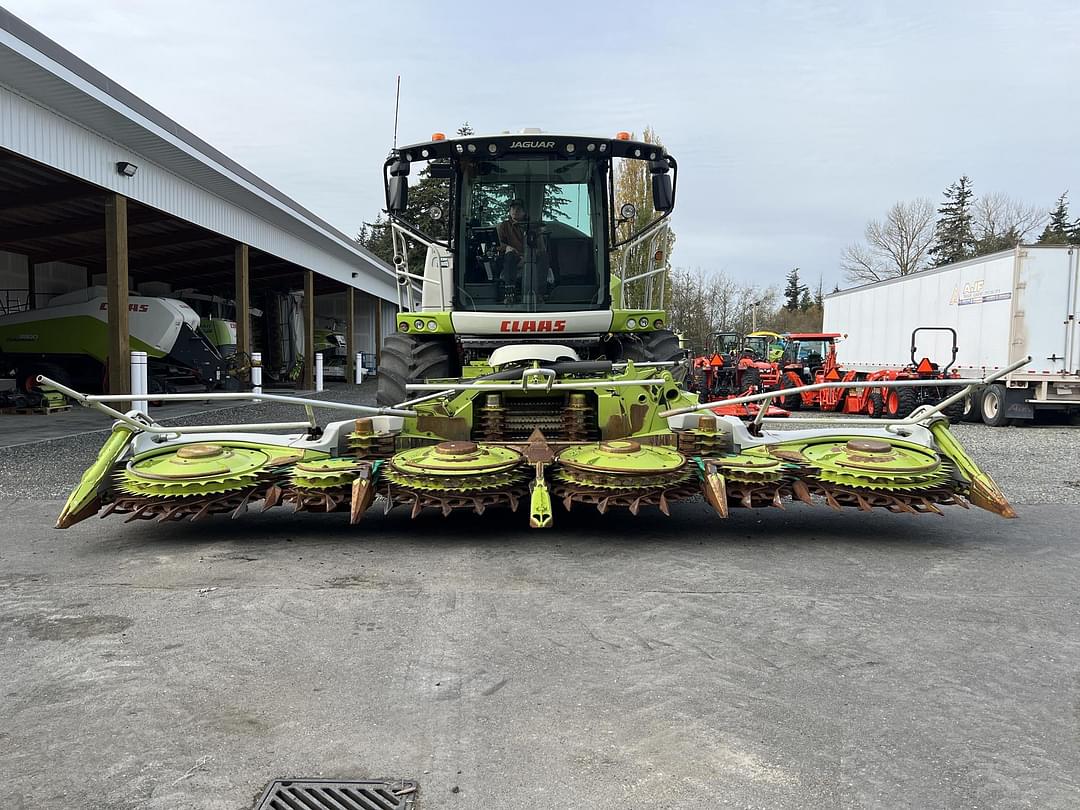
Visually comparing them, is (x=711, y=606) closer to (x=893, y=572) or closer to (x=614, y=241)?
Answer: (x=893, y=572)

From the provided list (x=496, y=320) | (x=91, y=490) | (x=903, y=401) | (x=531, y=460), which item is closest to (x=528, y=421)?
(x=531, y=460)

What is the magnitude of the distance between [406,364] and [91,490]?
259cm

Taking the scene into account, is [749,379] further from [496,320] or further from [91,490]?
[91,490]

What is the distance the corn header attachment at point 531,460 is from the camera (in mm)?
5172

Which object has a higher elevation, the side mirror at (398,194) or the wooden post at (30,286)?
the wooden post at (30,286)

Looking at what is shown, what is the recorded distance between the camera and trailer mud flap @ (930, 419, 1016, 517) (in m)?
5.23

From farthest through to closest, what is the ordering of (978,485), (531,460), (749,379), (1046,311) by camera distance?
(749,379) → (1046,311) → (531,460) → (978,485)

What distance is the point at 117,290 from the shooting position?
46.3 feet

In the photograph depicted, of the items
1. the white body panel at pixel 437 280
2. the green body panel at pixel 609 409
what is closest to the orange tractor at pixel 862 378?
the white body panel at pixel 437 280

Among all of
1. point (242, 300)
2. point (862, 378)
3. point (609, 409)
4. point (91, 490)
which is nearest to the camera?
point (91, 490)

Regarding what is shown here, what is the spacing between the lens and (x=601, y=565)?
4867 mm

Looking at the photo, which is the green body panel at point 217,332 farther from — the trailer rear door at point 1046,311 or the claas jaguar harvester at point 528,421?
the trailer rear door at point 1046,311

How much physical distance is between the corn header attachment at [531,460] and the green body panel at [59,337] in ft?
48.7

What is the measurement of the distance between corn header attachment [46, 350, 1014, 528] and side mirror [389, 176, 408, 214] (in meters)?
1.66
